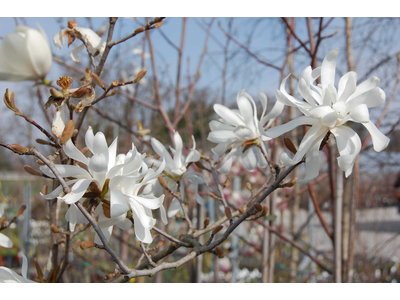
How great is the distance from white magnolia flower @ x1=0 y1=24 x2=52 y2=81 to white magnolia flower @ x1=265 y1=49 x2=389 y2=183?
0.91 feet

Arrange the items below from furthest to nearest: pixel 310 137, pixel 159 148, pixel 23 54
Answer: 1. pixel 159 148
2. pixel 310 137
3. pixel 23 54

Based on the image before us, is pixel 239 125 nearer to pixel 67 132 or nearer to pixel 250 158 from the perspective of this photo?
pixel 250 158

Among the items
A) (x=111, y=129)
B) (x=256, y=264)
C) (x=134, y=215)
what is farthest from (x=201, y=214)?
(x=256, y=264)

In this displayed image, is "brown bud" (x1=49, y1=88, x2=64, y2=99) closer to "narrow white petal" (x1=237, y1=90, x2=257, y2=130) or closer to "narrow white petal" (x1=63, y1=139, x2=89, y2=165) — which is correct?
"narrow white petal" (x1=63, y1=139, x2=89, y2=165)

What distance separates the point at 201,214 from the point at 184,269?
75.4 inches

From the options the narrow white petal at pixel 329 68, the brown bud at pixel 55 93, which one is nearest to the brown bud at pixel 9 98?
the brown bud at pixel 55 93

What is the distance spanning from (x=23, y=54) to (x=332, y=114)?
35 centimetres

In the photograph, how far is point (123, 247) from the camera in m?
1.71

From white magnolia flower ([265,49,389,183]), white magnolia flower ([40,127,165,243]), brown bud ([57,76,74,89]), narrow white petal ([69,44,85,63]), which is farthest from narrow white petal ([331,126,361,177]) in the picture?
narrow white petal ([69,44,85,63])

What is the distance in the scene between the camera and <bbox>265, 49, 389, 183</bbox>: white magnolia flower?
400 mm

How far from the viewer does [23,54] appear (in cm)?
33

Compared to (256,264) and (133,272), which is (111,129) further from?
(133,272)

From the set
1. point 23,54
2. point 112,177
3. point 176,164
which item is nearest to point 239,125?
point 176,164
